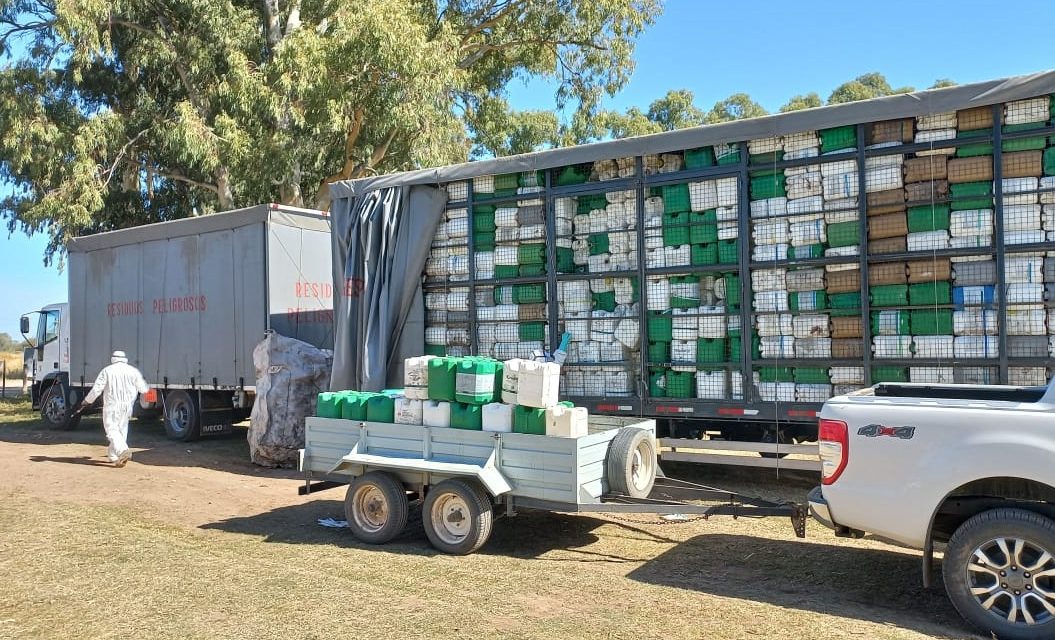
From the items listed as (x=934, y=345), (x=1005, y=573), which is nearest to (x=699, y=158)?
(x=934, y=345)

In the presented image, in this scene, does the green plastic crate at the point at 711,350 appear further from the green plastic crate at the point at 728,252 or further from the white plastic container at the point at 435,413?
the white plastic container at the point at 435,413

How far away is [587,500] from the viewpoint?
22.0 feet

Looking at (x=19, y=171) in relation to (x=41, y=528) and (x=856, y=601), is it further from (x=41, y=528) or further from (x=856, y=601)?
(x=856, y=601)

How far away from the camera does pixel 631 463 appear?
7020 millimetres

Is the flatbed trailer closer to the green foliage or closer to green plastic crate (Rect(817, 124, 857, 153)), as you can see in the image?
green plastic crate (Rect(817, 124, 857, 153))

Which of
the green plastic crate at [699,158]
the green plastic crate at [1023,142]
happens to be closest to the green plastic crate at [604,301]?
the green plastic crate at [699,158]

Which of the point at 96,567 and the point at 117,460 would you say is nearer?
the point at 96,567

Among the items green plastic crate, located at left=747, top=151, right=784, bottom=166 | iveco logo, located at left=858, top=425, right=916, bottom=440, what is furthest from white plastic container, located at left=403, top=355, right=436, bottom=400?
green plastic crate, located at left=747, top=151, right=784, bottom=166

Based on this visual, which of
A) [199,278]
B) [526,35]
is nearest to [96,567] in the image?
[199,278]

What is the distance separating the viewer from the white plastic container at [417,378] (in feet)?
24.2

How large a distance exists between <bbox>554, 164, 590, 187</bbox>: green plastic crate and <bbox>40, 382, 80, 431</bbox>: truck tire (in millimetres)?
11721

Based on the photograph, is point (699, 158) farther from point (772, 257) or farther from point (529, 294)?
point (529, 294)

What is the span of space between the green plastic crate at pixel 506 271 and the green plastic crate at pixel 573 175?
1.14 m

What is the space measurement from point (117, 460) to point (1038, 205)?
11428 millimetres
